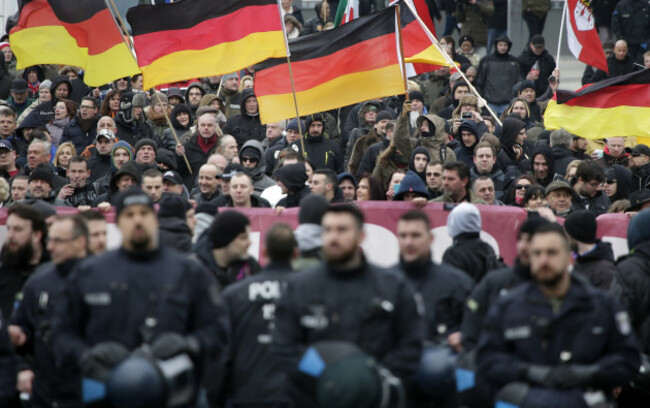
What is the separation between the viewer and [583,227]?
895 cm

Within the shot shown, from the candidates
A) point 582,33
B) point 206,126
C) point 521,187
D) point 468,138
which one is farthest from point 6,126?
point 582,33

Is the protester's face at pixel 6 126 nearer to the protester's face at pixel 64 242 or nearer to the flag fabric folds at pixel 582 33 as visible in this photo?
the flag fabric folds at pixel 582 33

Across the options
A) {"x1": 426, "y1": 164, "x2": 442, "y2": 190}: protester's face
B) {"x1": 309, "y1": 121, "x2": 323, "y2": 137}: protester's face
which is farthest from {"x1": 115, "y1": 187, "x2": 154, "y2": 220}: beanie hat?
{"x1": 309, "y1": 121, "x2": 323, "y2": 137}: protester's face

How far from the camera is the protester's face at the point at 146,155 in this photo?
13.7m

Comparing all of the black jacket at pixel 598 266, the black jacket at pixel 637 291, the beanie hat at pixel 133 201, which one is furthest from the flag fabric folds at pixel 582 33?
the beanie hat at pixel 133 201

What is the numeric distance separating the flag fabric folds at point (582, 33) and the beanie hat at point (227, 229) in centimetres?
886

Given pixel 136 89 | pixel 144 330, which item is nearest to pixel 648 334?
pixel 144 330

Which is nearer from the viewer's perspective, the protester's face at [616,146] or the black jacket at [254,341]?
the black jacket at [254,341]

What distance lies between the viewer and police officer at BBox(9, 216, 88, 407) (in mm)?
7594

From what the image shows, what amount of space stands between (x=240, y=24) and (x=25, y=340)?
6.25 metres

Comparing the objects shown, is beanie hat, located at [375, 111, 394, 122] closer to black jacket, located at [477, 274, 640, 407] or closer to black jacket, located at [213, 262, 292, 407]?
black jacket, located at [213, 262, 292, 407]

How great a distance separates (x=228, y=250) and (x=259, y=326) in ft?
3.02

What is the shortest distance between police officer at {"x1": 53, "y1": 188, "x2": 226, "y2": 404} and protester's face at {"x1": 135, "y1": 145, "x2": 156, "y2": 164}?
22.9 feet

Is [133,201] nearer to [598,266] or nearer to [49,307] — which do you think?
[49,307]
